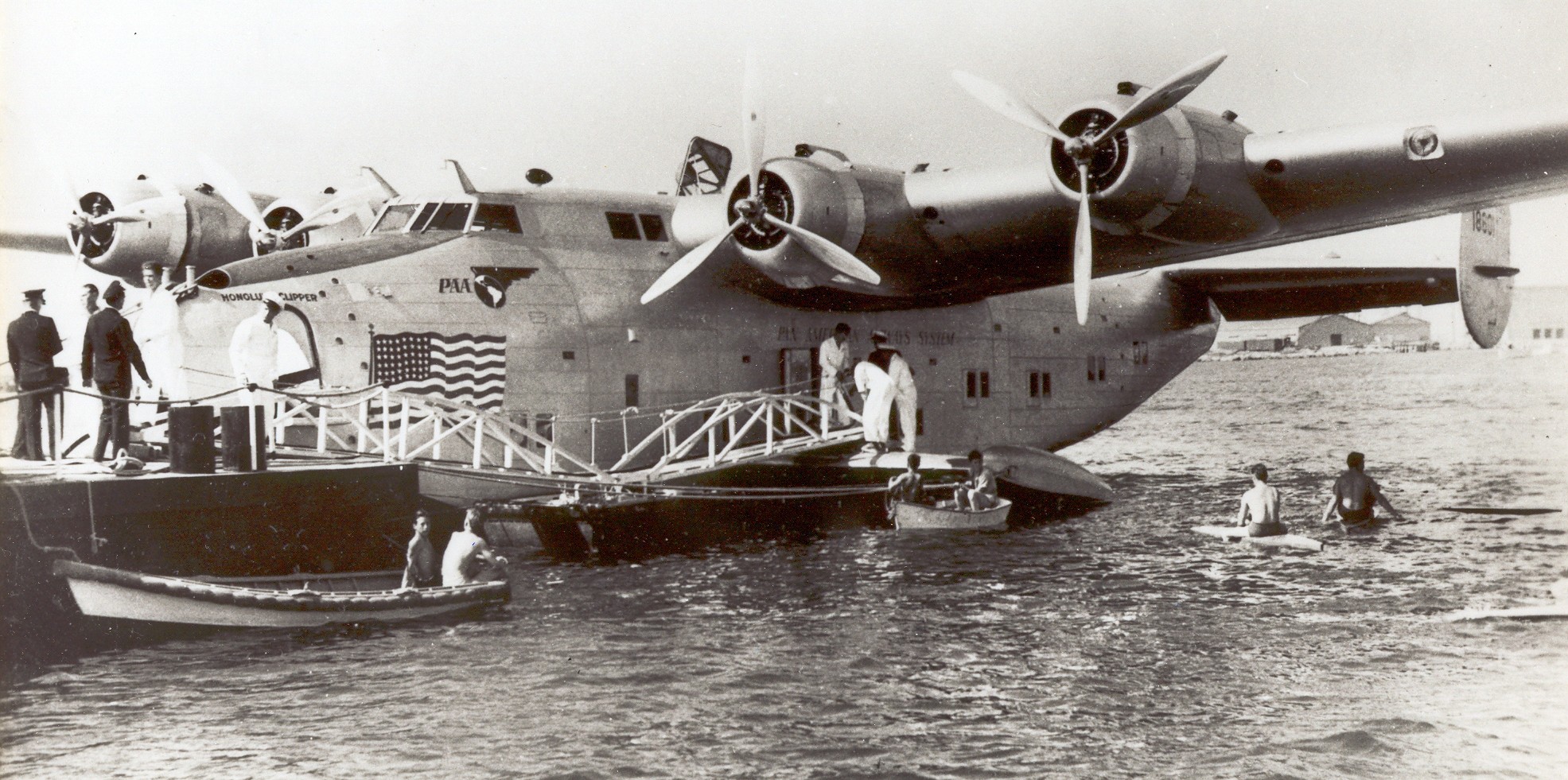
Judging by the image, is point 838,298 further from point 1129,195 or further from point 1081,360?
point 1081,360

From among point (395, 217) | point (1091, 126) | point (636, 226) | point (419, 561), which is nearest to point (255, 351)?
point (395, 217)

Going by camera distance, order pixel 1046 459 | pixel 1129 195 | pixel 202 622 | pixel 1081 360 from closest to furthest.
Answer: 1. pixel 202 622
2. pixel 1129 195
3. pixel 1046 459
4. pixel 1081 360

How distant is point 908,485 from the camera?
14.2 meters

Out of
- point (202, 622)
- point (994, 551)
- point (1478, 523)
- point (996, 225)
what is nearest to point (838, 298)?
point (996, 225)

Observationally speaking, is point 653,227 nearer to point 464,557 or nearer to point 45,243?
point 464,557

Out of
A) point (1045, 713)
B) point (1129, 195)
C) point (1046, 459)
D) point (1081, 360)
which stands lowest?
point (1045, 713)

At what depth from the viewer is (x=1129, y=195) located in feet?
40.9

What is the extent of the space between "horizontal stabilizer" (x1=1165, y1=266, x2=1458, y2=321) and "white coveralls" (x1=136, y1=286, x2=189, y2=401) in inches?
630

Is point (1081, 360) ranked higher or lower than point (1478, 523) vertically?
higher

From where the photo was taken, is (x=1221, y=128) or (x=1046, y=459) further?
(x=1046, y=459)

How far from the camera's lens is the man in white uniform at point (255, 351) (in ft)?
37.8

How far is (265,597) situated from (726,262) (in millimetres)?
7506

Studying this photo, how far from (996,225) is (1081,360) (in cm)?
630

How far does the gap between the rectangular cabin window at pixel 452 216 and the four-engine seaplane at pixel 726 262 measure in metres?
0.02
